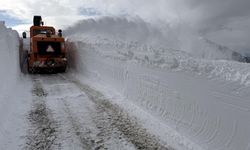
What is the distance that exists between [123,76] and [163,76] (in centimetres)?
284

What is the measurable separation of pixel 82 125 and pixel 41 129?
31.5 inches

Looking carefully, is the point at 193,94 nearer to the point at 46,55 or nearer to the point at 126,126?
the point at 126,126

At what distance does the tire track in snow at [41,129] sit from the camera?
15.9 ft

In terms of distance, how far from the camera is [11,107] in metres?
7.01

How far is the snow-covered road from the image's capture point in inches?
194

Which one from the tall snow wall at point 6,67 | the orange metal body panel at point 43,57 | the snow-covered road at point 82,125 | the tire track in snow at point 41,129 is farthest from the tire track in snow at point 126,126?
the orange metal body panel at point 43,57

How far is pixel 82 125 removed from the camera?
586 cm

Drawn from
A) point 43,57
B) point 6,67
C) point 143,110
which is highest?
point 43,57

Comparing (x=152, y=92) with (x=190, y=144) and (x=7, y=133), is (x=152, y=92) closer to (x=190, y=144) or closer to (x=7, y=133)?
(x=190, y=144)

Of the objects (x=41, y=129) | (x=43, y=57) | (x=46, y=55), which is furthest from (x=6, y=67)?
(x=41, y=129)

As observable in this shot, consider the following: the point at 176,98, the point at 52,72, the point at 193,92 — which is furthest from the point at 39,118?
the point at 52,72

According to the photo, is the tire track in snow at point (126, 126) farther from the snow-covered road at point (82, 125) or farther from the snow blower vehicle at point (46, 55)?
the snow blower vehicle at point (46, 55)

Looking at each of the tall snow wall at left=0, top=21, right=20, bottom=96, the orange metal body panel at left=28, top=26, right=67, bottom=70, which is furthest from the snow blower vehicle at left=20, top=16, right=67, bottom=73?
the tall snow wall at left=0, top=21, right=20, bottom=96

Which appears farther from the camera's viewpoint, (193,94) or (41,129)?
(41,129)
